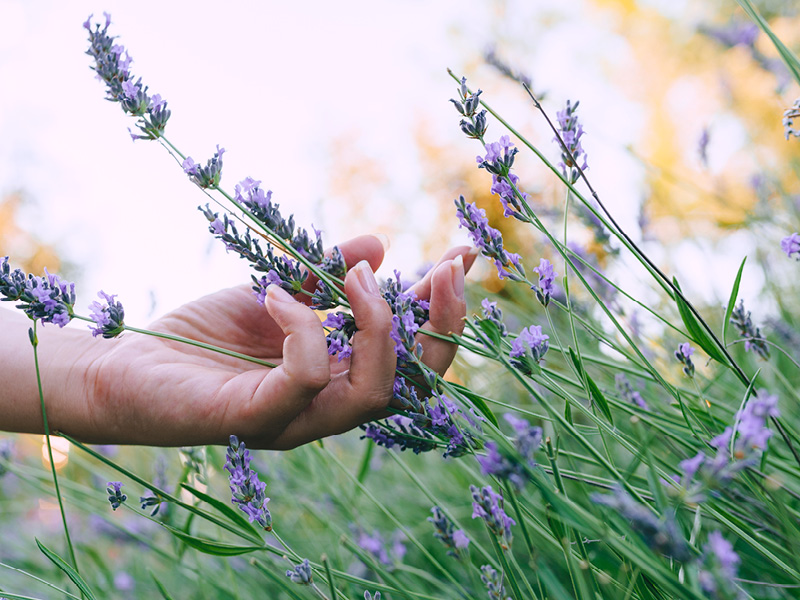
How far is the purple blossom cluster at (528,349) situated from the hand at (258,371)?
0.45ft

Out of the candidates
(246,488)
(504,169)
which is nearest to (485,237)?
(504,169)

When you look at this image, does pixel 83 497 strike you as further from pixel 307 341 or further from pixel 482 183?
pixel 482 183

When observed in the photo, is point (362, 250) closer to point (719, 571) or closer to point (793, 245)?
point (793, 245)

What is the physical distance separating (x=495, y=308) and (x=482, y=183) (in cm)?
782

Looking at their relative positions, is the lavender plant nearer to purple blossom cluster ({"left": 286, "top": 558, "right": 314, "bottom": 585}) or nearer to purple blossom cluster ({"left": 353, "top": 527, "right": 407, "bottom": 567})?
purple blossom cluster ({"left": 286, "top": 558, "right": 314, "bottom": 585})

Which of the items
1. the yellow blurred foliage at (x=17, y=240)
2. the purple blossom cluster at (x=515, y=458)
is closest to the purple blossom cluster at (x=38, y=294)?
the purple blossom cluster at (x=515, y=458)

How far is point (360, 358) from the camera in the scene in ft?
2.48

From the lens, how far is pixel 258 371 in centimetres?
92

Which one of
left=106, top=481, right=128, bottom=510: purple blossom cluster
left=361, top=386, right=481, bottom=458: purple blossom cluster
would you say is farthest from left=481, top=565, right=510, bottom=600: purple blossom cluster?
left=106, top=481, right=128, bottom=510: purple blossom cluster

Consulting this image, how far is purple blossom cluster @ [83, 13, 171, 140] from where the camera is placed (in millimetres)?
767

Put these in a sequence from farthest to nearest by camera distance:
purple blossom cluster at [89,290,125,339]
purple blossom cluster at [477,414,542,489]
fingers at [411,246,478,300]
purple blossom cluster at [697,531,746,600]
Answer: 1. fingers at [411,246,478,300]
2. purple blossom cluster at [89,290,125,339]
3. purple blossom cluster at [477,414,542,489]
4. purple blossom cluster at [697,531,746,600]

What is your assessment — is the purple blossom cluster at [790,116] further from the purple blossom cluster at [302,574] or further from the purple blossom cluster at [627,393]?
the purple blossom cluster at [302,574]

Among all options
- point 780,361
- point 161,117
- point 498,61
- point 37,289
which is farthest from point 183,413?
point 780,361

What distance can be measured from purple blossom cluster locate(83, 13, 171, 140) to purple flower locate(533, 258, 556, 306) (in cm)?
51
